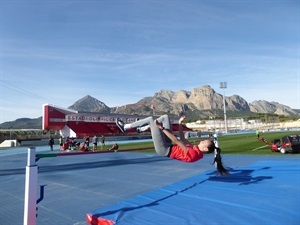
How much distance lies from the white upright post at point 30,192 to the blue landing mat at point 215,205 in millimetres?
1245

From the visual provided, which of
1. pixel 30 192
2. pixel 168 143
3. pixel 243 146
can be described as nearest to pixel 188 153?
pixel 168 143

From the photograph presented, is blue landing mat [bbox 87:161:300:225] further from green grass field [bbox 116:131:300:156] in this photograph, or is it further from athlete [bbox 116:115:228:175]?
green grass field [bbox 116:131:300:156]

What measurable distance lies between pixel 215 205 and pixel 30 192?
3670mm

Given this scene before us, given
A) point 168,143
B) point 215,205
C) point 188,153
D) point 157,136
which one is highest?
point 157,136

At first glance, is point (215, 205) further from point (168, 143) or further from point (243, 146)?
point (243, 146)

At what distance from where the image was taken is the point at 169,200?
6.28 metres

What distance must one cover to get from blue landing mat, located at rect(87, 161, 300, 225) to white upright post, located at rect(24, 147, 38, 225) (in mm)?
1245

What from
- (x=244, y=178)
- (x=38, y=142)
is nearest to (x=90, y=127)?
(x=38, y=142)

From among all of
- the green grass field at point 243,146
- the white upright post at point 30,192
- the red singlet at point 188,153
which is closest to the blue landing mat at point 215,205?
the red singlet at point 188,153

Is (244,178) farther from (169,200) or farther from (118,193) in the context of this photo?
(118,193)

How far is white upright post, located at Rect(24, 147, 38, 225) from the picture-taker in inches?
171

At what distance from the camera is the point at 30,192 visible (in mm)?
4375

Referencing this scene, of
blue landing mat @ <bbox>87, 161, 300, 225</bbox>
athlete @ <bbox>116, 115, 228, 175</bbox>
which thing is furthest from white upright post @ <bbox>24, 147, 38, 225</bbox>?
athlete @ <bbox>116, 115, 228, 175</bbox>

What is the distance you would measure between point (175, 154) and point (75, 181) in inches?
229
